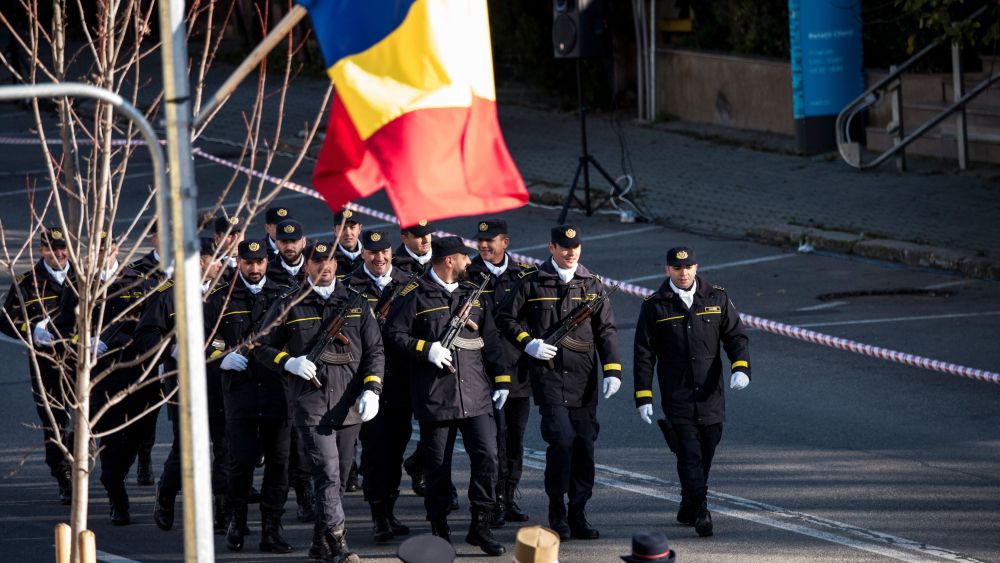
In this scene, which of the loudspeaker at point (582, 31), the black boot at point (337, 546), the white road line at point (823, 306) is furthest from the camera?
the loudspeaker at point (582, 31)

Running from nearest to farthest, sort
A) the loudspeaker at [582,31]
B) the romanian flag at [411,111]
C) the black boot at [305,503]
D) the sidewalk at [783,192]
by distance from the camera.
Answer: the romanian flag at [411,111] < the black boot at [305,503] < the sidewalk at [783,192] < the loudspeaker at [582,31]

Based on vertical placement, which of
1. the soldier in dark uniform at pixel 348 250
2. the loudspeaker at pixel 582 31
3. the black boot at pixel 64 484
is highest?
the loudspeaker at pixel 582 31

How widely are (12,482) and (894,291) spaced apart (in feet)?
29.9

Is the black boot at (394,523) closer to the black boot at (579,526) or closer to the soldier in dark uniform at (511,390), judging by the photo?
the soldier in dark uniform at (511,390)

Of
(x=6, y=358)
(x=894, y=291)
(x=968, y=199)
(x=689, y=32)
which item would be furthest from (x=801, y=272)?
(x=689, y=32)

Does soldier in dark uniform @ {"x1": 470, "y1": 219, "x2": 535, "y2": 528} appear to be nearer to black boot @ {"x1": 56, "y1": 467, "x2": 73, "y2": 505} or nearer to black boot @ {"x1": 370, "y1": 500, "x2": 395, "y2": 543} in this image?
black boot @ {"x1": 370, "y1": 500, "x2": 395, "y2": 543}

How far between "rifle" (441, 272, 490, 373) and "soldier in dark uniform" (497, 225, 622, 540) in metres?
0.47

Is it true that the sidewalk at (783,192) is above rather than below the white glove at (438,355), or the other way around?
above

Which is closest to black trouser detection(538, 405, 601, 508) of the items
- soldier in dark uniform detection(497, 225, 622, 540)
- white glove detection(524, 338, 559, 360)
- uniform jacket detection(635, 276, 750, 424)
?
soldier in dark uniform detection(497, 225, 622, 540)

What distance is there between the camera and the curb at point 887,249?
16469 millimetres

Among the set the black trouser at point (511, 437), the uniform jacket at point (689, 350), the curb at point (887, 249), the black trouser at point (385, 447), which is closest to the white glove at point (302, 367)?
the black trouser at point (385, 447)

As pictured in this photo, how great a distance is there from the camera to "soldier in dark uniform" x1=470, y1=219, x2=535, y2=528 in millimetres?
10109

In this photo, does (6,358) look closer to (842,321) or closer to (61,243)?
(61,243)

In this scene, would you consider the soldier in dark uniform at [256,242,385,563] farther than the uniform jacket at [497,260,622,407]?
No
